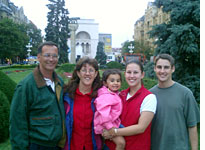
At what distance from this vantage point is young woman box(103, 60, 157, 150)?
2.29 meters

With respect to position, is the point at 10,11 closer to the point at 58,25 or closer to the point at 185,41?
the point at 58,25

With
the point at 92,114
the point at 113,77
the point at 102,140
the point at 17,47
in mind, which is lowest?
the point at 102,140

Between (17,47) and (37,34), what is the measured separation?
21.8 metres

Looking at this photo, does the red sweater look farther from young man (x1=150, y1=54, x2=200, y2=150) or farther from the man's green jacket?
the man's green jacket

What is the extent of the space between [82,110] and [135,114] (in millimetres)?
694

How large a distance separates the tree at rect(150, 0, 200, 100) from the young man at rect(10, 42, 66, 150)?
474cm

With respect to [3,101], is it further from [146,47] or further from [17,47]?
[146,47]

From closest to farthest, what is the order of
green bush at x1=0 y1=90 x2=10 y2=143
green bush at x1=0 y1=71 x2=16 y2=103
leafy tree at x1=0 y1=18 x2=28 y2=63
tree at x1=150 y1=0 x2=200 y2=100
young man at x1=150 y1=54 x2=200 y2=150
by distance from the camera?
young man at x1=150 y1=54 x2=200 y2=150 → green bush at x1=0 y1=90 x2=10 y2=143 → green bush at x1=0 y1=71 x2=16 y2=103 → tree at x1=150 y1=0 x2=200 y2=100 → leafy tree at x1=0 y1=18 x2=28 y2=63

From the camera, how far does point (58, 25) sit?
116 ft

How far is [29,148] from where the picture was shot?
2402 mm

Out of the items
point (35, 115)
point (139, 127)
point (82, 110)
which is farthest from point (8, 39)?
point (139, 127)

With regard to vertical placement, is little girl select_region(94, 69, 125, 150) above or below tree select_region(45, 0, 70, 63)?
below

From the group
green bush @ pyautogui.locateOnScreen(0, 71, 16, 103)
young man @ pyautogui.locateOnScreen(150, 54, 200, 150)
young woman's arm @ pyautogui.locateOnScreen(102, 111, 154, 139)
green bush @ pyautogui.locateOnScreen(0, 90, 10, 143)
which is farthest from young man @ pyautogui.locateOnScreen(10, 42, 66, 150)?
green bush @ pyautogui.locateOnScreen(0, 71, 16, 103)

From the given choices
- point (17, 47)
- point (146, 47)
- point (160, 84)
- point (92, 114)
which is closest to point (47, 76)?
point (92, 114)
